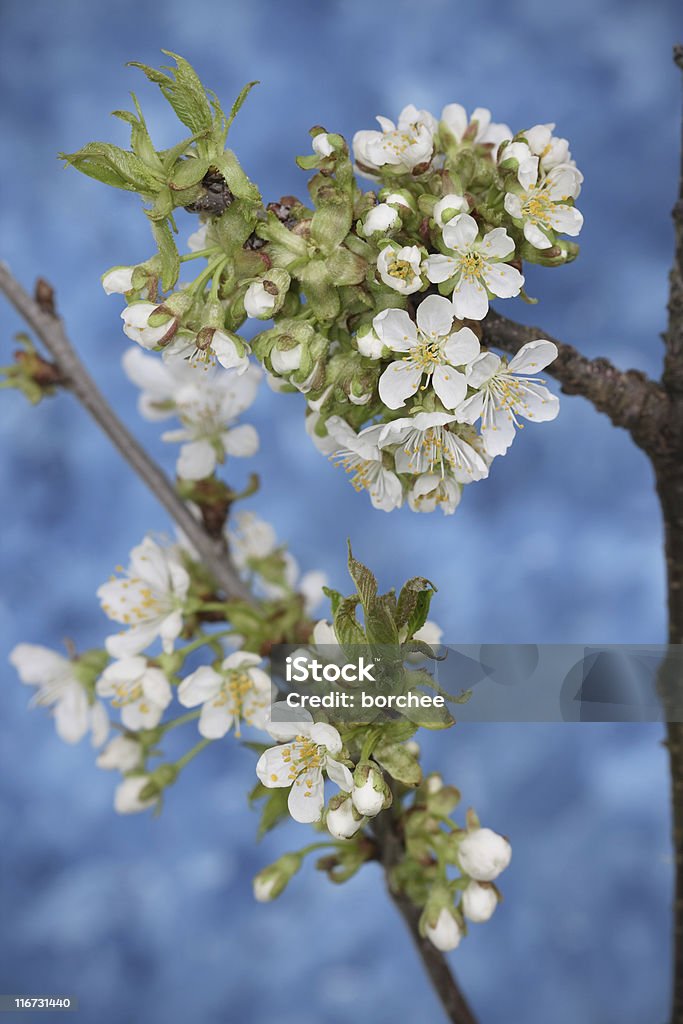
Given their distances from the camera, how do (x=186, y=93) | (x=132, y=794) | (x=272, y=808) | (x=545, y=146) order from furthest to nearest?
(x=132, y=794) < (x=272, y=808) < (x=545, y=146) < (x=186, y=93)

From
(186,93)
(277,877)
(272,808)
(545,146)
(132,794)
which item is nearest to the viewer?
(186,93)

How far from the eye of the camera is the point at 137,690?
965 millimetres

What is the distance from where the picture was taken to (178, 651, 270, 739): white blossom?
90 cm

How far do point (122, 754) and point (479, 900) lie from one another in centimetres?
39

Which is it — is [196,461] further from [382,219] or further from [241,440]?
[382,219]

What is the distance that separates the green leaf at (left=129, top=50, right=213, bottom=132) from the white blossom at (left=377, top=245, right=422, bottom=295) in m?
0.13

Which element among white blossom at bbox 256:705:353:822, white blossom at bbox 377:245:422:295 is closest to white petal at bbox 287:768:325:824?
white blossom at bbox 256:705:353:822

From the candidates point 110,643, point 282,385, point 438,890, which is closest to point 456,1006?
point 438,890

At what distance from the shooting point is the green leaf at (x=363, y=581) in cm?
64

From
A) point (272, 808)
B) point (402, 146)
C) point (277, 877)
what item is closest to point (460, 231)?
point (402, 146)

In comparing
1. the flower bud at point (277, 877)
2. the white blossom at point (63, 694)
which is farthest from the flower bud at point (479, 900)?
the white blossom at point (63, 694)

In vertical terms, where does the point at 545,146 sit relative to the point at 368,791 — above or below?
above

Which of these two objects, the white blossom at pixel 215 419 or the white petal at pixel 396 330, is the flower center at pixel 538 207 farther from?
the white blossom at pixel 215 419

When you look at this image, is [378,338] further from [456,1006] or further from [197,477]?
[456,1006]
